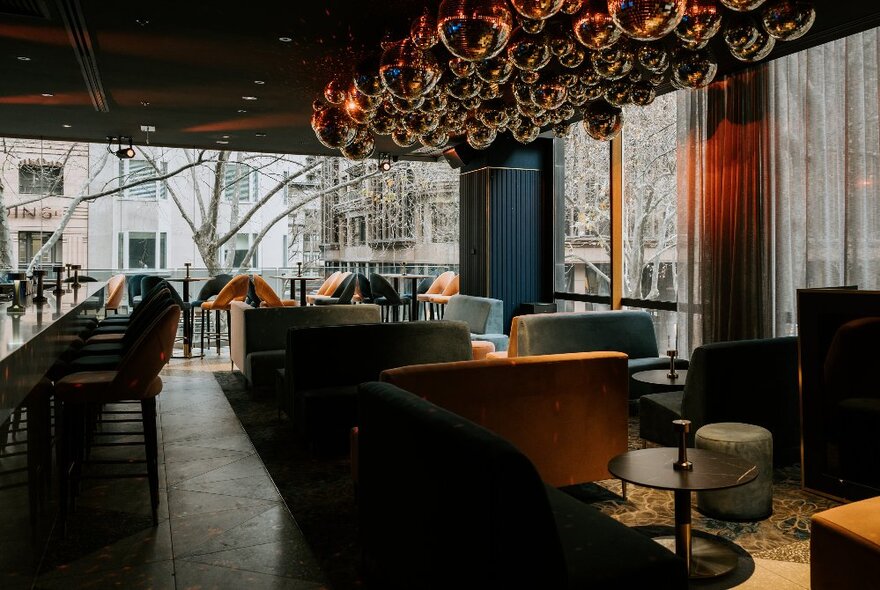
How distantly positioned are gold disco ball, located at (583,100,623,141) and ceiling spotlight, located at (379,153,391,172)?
4.64m

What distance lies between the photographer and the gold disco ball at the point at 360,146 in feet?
16.1

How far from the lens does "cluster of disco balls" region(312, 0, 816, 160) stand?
9.12ft

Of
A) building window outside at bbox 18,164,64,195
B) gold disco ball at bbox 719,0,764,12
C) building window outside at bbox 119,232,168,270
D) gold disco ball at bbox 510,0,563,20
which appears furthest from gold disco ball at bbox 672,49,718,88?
building window outside at bbox 119,232,168,270

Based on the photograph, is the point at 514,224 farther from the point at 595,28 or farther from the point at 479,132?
the point at 595,28

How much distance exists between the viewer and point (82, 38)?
188 inches

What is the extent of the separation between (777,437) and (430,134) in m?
3.20

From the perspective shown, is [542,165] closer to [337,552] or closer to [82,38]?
[82,38]

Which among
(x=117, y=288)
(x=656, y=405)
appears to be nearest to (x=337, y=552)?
(x=656, y=405)

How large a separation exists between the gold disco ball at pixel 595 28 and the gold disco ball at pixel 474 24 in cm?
51

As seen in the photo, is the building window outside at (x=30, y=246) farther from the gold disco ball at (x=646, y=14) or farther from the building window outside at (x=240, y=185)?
the gold disco ball at (x=646, y=14)

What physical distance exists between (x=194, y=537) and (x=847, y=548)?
2.69 m

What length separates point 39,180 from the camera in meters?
12.8

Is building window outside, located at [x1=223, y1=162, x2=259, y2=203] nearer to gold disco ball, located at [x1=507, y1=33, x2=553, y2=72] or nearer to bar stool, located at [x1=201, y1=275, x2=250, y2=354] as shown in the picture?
bar stool, located at [x1=201, y1=275, x2=250, y2=354]

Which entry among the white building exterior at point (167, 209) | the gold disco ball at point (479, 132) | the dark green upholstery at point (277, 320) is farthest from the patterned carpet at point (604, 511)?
the white building exterior at point (167, 209)
